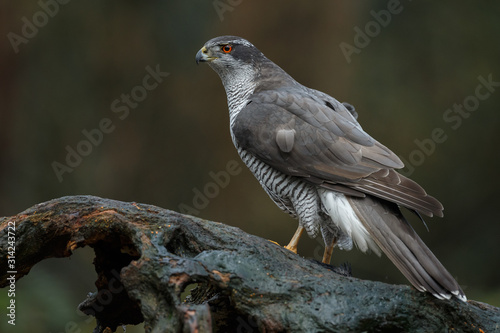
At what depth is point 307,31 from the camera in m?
7.18

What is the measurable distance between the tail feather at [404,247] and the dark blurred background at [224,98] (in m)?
3.73

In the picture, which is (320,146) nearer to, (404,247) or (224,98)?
(404,247)

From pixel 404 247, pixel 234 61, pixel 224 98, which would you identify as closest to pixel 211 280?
pixel 404 247

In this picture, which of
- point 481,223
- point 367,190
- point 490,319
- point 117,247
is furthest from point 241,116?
point 481,223

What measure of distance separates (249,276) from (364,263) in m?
5.07

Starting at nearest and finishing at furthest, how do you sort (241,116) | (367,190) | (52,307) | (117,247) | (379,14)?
(117,247) < (367,190) < (241,116) < (52,307) < (379,14)

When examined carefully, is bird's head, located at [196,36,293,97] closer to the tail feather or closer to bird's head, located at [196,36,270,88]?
bird's head, located at [196,36,270,88]

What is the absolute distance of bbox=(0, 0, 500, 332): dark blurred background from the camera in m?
6.96

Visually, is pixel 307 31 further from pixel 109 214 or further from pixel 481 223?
pixel 109 214

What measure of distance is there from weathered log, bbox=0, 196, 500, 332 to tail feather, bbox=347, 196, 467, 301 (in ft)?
0.21

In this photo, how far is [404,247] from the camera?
2877mm

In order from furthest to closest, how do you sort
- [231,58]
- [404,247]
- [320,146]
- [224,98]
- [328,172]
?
[224,98] < [231,58] < [320,146] < [328,172] < [404,247]

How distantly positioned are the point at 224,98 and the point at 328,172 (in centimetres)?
401

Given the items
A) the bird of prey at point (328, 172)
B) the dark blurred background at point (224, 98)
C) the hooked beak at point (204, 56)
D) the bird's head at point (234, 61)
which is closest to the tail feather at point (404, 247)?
the bird of prey at point (328, 172)
